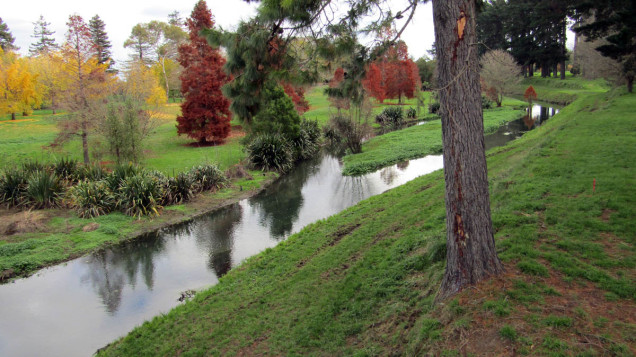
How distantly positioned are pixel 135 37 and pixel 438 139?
184ft

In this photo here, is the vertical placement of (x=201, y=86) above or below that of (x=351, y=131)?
above

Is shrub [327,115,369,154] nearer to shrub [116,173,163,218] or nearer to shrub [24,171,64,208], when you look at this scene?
shrub [116,173,163,218]

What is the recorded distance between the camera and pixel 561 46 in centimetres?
5284

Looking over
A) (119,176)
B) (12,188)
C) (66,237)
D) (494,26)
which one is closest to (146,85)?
(12,188)

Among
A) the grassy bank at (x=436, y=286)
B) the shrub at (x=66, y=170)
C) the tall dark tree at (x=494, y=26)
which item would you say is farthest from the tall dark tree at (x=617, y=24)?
the tall dark tree at (x=494, y=26)

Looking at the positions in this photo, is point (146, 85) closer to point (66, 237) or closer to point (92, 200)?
point (92, 200)

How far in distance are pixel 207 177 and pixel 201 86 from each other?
36.9 ft

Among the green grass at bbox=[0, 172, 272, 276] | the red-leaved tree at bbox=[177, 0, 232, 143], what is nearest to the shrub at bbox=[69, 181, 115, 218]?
the green grass at bbox=[0, 172, 272, 276]

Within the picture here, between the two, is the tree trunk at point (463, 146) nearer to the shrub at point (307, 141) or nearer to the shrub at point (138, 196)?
the shrub at point (138, 196)

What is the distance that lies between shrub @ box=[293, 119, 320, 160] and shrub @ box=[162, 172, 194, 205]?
911cm

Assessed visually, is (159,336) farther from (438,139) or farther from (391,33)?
(438,139)

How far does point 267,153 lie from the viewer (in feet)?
71.1

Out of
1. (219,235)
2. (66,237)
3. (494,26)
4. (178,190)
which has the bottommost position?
(219,235)

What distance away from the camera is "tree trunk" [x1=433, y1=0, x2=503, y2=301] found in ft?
15.9
